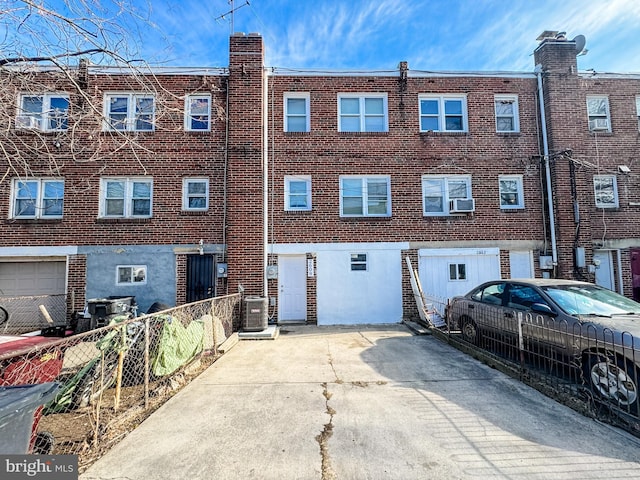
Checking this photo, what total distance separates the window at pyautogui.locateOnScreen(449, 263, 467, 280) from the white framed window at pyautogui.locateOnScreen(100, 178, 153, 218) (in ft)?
33.1

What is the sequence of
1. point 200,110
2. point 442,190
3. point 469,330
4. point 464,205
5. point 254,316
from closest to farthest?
point 469,330
point 254,316
point 464,205
point 200,110
point 442,190

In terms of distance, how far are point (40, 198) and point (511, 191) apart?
15590 mm

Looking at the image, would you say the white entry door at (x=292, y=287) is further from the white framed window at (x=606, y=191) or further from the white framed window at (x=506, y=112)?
the white framed window at (x=606, y=191)

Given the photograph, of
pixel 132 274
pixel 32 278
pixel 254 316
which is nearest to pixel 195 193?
pixel 132 274

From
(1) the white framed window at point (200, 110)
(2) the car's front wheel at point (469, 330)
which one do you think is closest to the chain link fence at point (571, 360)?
(2) the car's front wheel at point (469, 330)

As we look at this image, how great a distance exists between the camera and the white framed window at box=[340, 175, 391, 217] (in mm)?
11328

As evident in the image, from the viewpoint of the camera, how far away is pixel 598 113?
Result: 11812mm

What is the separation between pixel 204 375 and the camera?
575 cm

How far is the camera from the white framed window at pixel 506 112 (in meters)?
11.8

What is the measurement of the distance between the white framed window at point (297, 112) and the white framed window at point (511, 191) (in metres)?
6.95

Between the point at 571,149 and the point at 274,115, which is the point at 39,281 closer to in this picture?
the point at 274,115

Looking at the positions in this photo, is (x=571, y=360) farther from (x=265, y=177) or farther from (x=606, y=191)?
(x=606, y=191)

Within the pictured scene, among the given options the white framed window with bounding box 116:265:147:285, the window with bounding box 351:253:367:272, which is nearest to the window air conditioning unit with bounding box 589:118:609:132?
the window with bounding box 351:253:367:272

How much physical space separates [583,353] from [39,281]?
13.8 metres
